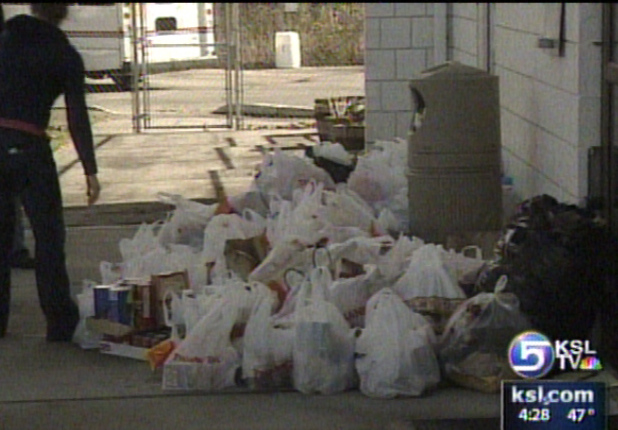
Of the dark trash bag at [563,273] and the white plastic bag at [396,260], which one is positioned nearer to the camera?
the dark trash bag at [563,273]

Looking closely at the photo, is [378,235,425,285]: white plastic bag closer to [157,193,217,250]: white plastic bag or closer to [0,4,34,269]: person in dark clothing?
[157,193,217,250]: white plastic bag

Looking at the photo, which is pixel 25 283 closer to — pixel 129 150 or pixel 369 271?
pixel 369 271

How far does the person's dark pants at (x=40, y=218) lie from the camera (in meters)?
6.88

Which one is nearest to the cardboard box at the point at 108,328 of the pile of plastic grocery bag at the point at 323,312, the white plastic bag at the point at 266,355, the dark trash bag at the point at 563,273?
the pile of plastic grocery bag at the point at 323,312

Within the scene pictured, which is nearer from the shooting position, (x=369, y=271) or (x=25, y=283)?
(x=369, y=271)

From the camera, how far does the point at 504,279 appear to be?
6.26 meters

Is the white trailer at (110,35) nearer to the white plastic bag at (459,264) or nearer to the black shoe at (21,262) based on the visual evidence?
the black shoe at (21,262)

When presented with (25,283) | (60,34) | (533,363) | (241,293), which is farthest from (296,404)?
(25,283)

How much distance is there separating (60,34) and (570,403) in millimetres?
3637

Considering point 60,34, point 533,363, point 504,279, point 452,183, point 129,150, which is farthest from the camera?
point 129,150

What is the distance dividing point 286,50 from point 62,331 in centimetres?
2306

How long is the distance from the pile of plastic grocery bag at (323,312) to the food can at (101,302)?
37cm

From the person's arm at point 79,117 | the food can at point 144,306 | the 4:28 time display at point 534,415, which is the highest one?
the person's arm at point 79,117

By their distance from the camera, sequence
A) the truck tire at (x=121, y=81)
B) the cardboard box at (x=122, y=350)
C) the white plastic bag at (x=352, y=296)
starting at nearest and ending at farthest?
the white plastic bag at (x=352, y=296)
the cardboard box at (x=122, y=350)
the truck tire at (x=121, y=81)
